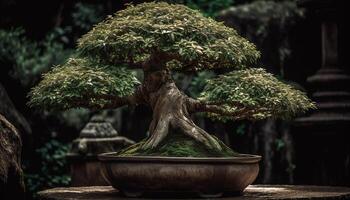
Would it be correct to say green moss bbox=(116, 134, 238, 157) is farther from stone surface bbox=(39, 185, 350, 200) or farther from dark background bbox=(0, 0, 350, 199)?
dark background bbox=(0, 0, 350, 199)

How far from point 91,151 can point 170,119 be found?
210 centimetres

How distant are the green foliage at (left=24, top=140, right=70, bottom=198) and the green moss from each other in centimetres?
388

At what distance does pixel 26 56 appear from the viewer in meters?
8.25

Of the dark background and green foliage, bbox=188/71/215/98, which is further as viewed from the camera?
green foliage, bbox=188/71/215/98

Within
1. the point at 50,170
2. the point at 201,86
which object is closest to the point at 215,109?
the point at 201,86

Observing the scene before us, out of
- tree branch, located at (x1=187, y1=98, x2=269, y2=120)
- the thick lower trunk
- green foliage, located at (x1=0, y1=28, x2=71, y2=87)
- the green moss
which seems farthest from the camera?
green foliage, located at (x1=0, y1=28, x2=71, y2=87)

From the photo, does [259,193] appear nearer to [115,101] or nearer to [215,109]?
[215,109]

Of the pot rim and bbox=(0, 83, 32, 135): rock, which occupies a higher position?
bbox=(0, 83, 32, 135): rock

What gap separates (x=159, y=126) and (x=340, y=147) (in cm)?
258

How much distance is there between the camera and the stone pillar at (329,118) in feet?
20.7

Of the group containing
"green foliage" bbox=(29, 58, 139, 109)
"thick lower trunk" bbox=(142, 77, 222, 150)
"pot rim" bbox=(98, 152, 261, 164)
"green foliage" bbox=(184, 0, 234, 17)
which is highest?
"green foliage" bbox=(184, 0, 234, 17)

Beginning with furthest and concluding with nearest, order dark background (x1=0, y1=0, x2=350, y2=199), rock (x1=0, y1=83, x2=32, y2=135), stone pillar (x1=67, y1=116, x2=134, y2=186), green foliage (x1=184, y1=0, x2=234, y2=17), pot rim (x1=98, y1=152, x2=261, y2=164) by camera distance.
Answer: green foliage (x1=184, y1=0, x2=234, y2=17)
dark background (x1=0, y1=0, x2=350, y2=199)
rock (x1=0, y1=83, x2=32, y2=135)
stone pillar (x1=67, y1=116, x2=134, y2=186)
pot rim (x1=98, y1=152, x2=261, y2=164)

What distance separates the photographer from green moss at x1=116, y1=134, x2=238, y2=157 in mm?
4066

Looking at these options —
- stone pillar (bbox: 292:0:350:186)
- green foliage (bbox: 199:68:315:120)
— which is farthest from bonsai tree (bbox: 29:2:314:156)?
stone pillar (bbox: 292:0:350:186)
